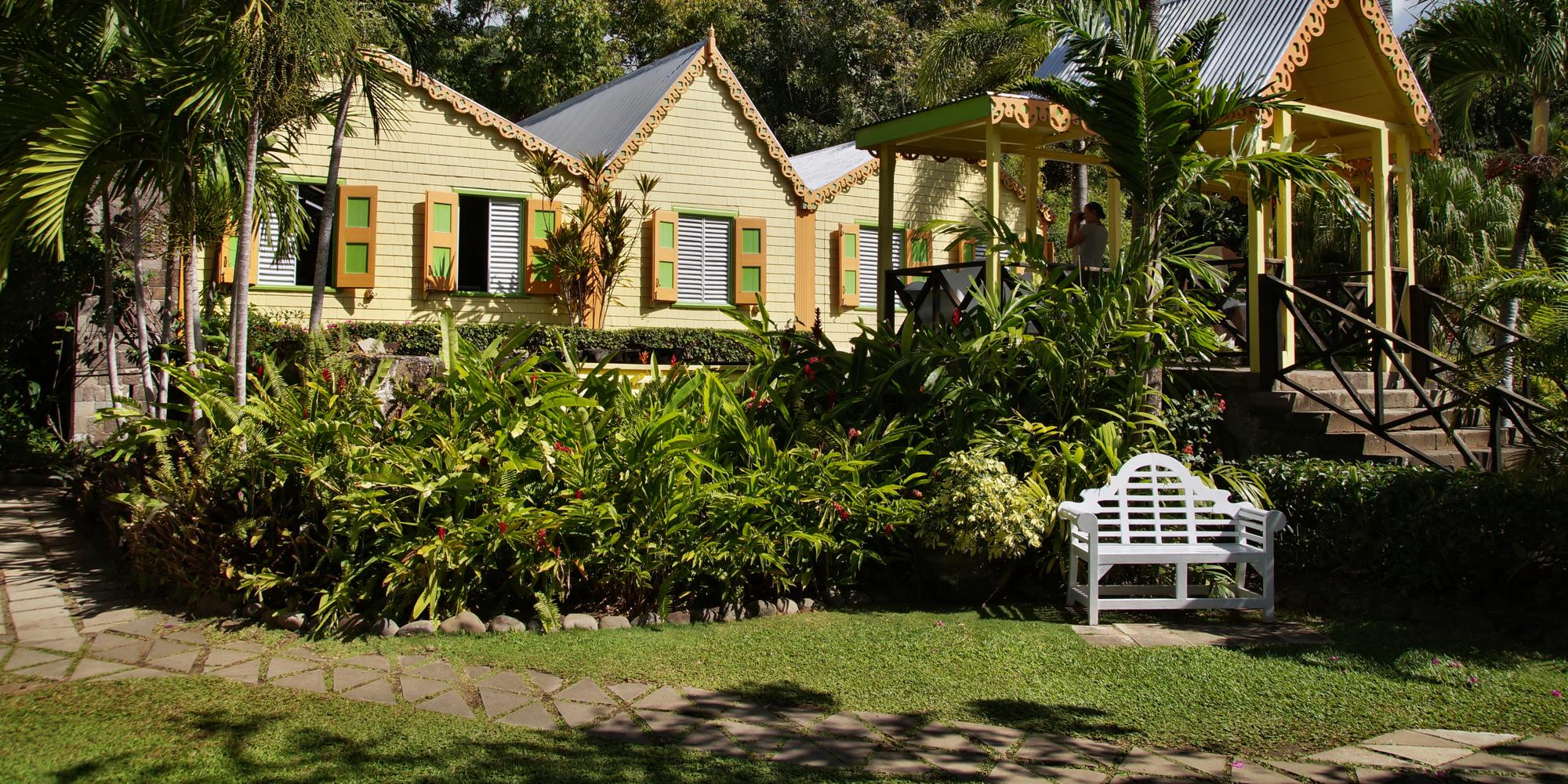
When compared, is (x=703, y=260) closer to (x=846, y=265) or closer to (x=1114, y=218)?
(x=846, y=265)

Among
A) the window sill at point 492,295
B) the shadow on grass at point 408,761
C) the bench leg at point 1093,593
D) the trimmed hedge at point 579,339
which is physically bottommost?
the shadow on grass at point 408,761

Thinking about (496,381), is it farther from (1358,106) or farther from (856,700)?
(1358,106)

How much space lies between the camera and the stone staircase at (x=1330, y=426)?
26.9 ft

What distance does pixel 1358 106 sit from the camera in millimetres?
10797

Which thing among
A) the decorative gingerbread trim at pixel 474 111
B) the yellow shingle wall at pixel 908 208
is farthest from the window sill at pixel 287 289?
the yellow shingle wall at pixel 908 208

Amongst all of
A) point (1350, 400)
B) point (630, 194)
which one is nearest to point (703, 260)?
point (630, 194)

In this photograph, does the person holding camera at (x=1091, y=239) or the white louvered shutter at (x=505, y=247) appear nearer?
the person holding camera at (x=1091, y=239)

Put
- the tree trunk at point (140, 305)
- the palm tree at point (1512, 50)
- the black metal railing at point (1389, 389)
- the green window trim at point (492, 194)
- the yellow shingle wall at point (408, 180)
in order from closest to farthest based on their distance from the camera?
the black metal railing at point (1389, 389), the tree trunk at point (140, 305), the palm tree at point (1512, 50), the yellow shingle wall at point (408, 180), the green window trim at point (492, 194)

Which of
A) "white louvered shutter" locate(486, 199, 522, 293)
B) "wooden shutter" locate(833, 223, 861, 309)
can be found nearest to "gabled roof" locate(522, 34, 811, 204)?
"wooden shutter" locate(833, 223, 861, 309)

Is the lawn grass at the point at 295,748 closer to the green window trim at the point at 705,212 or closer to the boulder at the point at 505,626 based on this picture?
the boulder at the point at 505,626

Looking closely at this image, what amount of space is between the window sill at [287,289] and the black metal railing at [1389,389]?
1014 cm

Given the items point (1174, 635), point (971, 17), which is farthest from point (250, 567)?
point (971, 17)

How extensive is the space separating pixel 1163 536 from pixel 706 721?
137 inches

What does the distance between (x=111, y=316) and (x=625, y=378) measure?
4778 millimetres
